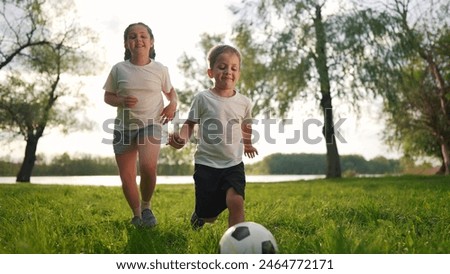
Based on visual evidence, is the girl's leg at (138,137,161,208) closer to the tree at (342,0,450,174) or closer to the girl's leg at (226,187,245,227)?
the girl's leg at (226,187,245,227)

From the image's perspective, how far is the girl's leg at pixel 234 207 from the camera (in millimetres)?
3479

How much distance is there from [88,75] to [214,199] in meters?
19.4

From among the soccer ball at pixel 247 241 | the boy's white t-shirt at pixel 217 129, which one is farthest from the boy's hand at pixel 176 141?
the soccer ball at pixel 247 241

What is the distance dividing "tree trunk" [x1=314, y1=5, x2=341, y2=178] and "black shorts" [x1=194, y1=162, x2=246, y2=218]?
13732mm

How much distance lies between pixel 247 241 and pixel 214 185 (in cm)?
134

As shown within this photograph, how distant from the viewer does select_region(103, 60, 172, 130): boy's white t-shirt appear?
4.18m

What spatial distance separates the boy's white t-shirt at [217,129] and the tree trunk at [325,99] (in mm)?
13624

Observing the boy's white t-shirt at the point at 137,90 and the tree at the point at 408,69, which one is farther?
the tree at the point at 408,69

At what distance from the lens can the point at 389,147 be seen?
25.2 meters

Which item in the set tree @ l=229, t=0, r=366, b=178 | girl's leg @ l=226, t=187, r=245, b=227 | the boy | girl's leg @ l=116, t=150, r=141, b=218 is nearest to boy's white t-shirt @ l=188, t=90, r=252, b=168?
the boy

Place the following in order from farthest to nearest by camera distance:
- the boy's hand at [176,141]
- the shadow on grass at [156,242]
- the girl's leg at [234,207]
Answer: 1. the boy's hand at [176,141]
2. the girl's leg at [234,207]
3. the shadow on grass at [156,242]

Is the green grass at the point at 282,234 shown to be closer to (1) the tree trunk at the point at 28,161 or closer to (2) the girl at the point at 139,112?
(2) the girl at the point at 139,112

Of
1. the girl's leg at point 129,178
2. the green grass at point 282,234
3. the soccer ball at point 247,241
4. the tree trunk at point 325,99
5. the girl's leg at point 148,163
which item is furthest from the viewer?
the tree trunk at point 325,99
